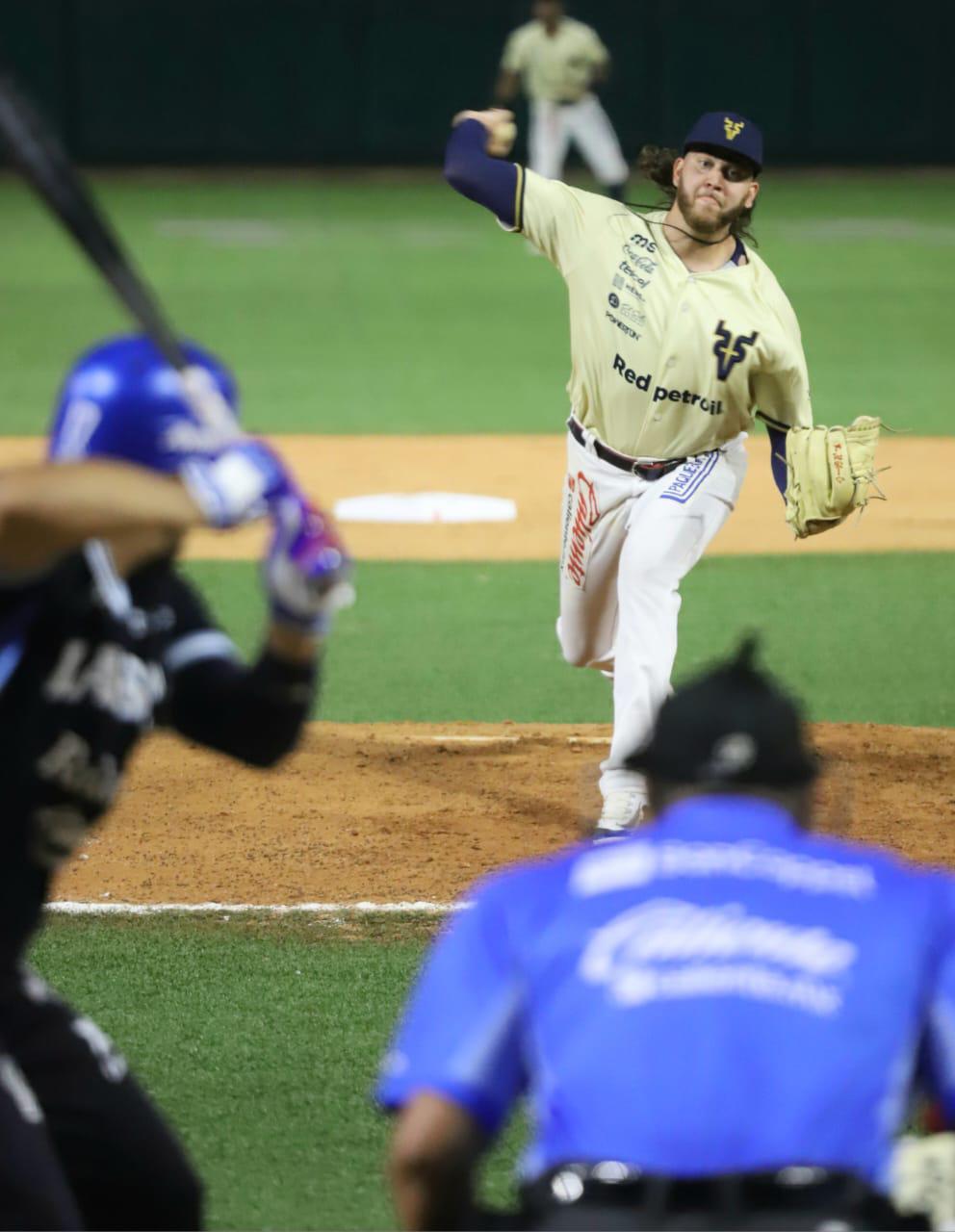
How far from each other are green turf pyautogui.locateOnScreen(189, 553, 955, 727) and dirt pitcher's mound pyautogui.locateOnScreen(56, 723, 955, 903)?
53 cm

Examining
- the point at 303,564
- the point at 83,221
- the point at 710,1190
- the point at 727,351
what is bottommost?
the point at 727,351

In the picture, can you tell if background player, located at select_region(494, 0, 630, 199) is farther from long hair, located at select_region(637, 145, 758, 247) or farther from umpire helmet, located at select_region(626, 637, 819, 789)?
umpire helmet, located at select_region(626, 637, 819, 789)

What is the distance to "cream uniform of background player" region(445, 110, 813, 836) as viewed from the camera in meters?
6.68

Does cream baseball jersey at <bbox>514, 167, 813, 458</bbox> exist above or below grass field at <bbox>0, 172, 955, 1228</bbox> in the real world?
above

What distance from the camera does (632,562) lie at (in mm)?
6664

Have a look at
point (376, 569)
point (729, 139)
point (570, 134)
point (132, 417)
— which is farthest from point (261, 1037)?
point (570, 134)

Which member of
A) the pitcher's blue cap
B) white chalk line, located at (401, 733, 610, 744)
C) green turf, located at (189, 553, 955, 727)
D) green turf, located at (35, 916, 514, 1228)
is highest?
the pitcher's blue cap

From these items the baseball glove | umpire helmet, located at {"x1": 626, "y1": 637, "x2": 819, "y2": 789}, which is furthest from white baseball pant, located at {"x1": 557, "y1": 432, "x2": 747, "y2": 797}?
umpire helmet, located at {"x1": 626, "y1": 637, "x2": 819, "y2": 789}

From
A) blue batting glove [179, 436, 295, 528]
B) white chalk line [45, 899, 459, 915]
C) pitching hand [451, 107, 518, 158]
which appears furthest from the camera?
pitching hand [451, 107, 518, 158]

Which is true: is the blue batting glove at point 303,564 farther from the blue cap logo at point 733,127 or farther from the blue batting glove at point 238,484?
the blue cap logo at point 733,127

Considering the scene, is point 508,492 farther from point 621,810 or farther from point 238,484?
point 238,484

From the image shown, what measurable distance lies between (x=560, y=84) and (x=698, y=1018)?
22882 mm

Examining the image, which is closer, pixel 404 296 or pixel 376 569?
pixel 376 569

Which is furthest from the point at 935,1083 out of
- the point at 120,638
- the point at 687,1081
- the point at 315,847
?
the point at 315,847
